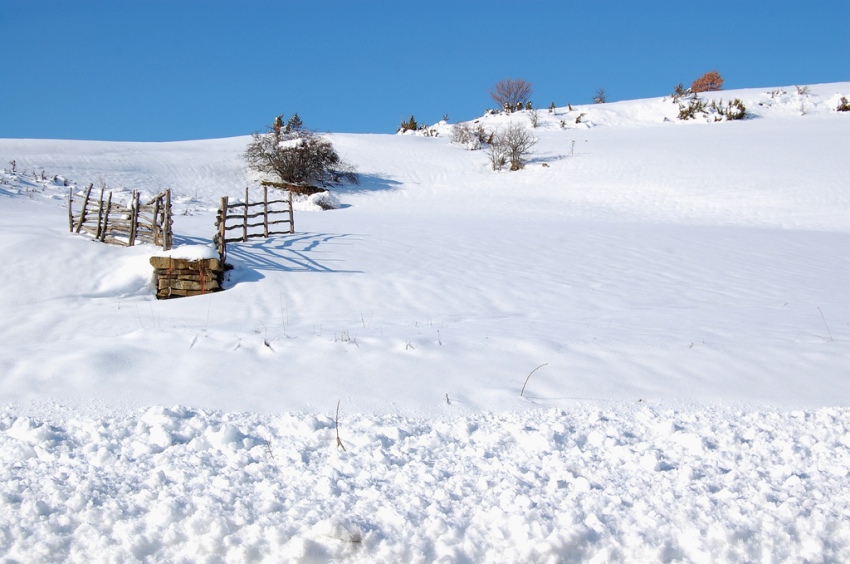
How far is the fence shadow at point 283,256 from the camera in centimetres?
1232

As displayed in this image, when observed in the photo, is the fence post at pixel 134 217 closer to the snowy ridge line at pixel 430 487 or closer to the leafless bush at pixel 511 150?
the snowy ridge line at pixel 430 487

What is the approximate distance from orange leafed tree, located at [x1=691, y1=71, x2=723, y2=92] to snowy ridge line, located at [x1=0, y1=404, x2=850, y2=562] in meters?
67.5

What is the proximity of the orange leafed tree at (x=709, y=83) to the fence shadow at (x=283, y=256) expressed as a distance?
194 ft

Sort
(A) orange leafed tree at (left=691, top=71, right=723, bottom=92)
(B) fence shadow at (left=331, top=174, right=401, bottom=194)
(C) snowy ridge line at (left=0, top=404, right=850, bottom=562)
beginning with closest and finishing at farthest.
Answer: (C) snowy ridge line at (left=0, top=404, right=850, bottom=562), (B) fence shadow at (left=331, top=174, right=401, bottom=194), (A) orange leafed tree at (left=691, top=71, right=723, bottom=92)

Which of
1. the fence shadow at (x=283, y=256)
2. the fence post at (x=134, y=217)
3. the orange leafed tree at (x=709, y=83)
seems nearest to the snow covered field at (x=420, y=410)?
the fence shadow at (x=283, y=256)

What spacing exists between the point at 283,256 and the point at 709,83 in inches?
2461

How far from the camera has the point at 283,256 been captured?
44.4ft

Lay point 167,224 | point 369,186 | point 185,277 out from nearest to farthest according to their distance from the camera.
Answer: point 185,277, point 167,224, point 369,186

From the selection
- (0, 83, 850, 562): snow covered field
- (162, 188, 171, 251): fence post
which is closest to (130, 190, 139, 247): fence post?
(0, 83, 850, 562): snow covered field

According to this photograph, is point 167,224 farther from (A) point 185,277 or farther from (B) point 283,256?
(B) point 283,256

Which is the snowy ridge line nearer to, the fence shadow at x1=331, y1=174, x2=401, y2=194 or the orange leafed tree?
the fence shadow at x1=331, y1=174, x2=401, y2=194

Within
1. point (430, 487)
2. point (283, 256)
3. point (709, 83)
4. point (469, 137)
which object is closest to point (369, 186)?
point (469, 137)

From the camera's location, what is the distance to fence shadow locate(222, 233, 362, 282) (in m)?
12.3

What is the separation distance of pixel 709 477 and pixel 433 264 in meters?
9.79
